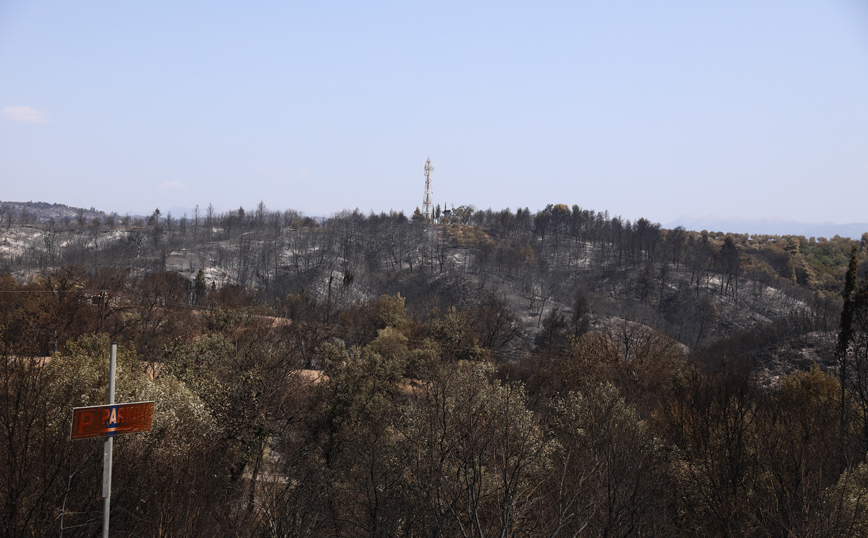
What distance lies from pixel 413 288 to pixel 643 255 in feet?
199

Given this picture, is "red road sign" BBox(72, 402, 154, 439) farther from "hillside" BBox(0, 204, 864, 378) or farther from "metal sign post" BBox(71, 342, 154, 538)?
"hillside" BBox(0, 204, 864, 378)

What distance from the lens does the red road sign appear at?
9180 mm

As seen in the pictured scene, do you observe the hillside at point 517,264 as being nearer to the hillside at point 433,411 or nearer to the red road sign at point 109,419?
the hillside at point 433,411

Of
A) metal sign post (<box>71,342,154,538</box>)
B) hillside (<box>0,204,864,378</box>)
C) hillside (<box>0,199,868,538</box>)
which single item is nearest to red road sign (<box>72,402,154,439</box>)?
metal sign post (<box>71,342,154,538</box>)

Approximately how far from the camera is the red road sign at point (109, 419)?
9180 millimetres

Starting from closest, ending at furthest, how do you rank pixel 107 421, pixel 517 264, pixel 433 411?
pixel 107 421, pixel 433 411, pixel 517 264

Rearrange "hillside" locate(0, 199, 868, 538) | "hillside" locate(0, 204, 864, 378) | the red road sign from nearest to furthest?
the red road sign → "hillside" locate(0, 199, 868, 538) → "hillside" locate(0, 204, 864, 378)

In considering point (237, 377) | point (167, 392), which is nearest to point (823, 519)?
point (167, 392)

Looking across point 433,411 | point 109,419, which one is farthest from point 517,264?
point 109,419

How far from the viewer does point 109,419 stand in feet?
31.1

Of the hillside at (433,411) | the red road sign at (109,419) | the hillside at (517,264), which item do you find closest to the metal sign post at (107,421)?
the red road sign at (109,419)

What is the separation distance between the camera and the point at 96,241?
465ft

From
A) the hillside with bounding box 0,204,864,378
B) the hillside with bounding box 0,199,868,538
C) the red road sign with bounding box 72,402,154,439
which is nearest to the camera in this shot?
the red road sign with bounding box 72,402,154,439

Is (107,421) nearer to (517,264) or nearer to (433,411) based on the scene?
(433,411)
